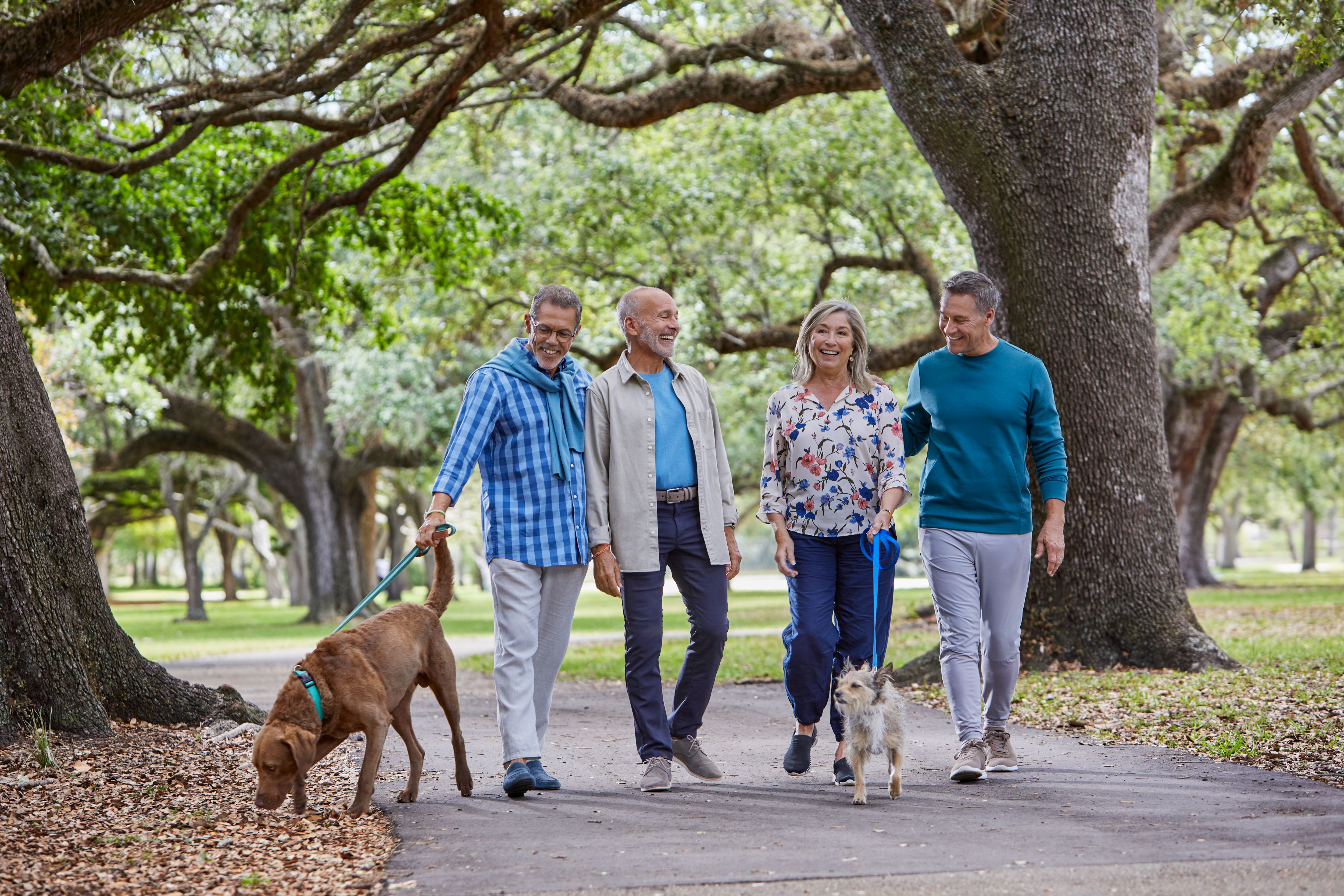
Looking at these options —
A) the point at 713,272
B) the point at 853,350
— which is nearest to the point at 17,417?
the point at 853,350

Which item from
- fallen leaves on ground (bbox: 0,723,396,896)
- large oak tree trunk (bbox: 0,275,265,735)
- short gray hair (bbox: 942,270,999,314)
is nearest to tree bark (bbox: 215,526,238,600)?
large oak tree trunk (bbox: 0,275,265,735)

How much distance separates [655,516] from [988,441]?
1597 millimetres

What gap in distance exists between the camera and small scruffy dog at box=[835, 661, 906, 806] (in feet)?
16.5

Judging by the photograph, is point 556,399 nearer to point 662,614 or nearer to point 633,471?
point 633,471

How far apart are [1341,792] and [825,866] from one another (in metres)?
2.41

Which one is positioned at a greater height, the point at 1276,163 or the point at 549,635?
the point at 1276,163

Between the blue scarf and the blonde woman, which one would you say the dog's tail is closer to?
the blue scarf

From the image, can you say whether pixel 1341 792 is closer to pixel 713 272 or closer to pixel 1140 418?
pixel 1140 418

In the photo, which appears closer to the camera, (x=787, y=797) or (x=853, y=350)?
(x=787, y=797)

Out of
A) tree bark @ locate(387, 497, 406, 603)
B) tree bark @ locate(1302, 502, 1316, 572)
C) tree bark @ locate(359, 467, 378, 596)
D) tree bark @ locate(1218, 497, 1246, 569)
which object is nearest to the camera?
tree bark @ locate(359, 467, 378, 596)

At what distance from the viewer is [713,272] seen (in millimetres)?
20094

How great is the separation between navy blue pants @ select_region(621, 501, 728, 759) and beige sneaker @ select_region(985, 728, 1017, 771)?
135 cm

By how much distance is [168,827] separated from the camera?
4984 millimetres

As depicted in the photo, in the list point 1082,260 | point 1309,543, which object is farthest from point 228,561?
point 1082,260
